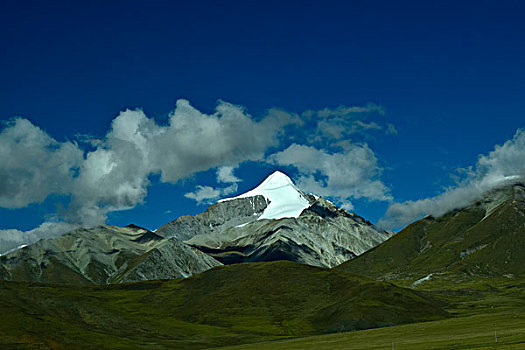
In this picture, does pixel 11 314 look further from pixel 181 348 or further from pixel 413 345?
pixel 413 345

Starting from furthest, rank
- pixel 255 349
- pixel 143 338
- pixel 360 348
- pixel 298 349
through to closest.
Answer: pixel 143 338 < pixel 255 349 < pixel 298 349 < pixel 360 348

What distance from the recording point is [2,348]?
150 metres

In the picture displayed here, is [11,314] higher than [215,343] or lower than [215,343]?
higher

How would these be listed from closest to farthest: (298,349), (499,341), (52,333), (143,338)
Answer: (499,341) < (298,349) < (52,333) < (143,338)

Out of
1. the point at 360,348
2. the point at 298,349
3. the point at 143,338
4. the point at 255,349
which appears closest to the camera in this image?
the point at 360,348

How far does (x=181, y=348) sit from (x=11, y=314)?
5697cm

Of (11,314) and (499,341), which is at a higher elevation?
(11,314)

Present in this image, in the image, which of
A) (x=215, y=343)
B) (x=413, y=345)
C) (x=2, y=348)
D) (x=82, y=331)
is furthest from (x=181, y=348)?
(x=413, y=345)

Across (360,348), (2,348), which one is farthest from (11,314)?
(360,348)

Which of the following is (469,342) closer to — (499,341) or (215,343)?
(499,341)

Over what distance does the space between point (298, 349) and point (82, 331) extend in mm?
83660

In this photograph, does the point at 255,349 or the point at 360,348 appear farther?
the point at 255,349

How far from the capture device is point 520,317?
5723 inches

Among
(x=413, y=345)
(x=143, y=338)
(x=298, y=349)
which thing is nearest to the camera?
(x=413, y=345)
